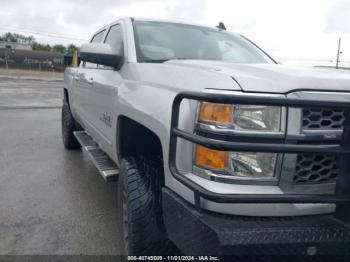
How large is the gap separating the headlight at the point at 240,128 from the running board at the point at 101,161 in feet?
4.75

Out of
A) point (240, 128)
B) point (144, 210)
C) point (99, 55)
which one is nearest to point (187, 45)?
point (99, 55)

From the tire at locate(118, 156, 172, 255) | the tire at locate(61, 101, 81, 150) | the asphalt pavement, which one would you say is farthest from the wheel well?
the tire at locate(61, 101, 81, 150)

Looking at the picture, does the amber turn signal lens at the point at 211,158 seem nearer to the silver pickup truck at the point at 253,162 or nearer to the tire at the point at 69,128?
the silver pickup truck at the point at 253,162

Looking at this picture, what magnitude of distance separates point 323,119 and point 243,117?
367 mm

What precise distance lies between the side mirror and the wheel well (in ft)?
1.67

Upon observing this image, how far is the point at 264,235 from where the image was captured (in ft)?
5.16

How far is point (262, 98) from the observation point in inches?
61.5

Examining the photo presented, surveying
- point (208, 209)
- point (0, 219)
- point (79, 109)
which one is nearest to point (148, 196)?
point (208, 209)

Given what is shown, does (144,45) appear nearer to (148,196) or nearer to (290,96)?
(148,196)

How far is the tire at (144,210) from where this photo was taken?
2.12 m

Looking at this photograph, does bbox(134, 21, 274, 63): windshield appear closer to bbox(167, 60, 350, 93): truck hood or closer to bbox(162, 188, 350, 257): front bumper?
bbox(167, 60, 350, 93): truck hood

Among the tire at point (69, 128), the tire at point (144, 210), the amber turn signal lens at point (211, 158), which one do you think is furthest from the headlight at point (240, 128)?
the tire at point (69, 128)

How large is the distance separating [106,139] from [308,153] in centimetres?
207

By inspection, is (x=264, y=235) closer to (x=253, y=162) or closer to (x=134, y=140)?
(x=253, y=162)
